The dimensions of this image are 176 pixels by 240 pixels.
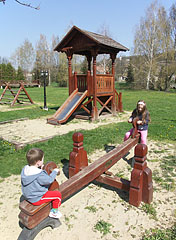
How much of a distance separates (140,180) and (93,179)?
2.11 feet

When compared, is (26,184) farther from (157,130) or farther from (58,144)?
(157,130)

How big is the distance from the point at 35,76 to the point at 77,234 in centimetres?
4463

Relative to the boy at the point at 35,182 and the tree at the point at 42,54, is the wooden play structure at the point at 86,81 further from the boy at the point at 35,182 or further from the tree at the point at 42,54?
the tree at the point at 42,54

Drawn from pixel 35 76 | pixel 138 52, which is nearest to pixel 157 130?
pixel 138 52

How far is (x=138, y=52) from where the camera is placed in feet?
93.5

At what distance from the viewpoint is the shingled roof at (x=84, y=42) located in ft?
28.2

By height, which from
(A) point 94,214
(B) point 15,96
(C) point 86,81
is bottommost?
(A) point 94,214

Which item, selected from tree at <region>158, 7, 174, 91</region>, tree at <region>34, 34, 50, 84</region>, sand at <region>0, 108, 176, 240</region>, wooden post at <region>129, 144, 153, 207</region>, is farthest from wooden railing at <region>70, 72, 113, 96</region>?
tree at <region>34, 34, 50, 84</region>

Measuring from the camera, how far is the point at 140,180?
9.11ft

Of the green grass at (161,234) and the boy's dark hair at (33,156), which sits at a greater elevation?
the boy's dark hair at (33,156)

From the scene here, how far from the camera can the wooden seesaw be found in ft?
6.15

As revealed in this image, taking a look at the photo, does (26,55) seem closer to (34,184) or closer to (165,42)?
(165,42)

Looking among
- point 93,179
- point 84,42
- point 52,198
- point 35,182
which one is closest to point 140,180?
point 93,179

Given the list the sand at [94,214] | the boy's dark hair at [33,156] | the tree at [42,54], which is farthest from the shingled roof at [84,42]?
the tree at [42,54]
